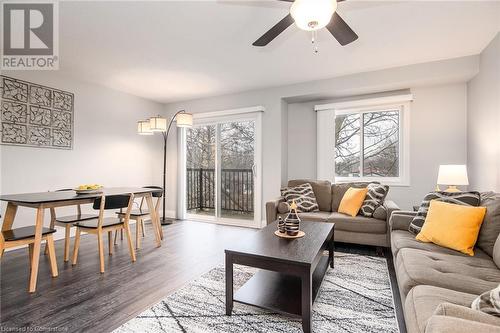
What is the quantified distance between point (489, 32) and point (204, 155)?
452cm

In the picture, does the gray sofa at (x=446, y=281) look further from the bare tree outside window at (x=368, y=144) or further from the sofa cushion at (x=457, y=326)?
the bare tree outside window at (x=368, y=144)

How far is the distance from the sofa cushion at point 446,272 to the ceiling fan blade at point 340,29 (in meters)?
1.70

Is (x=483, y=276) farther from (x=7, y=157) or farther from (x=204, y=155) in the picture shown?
(x=7, y=157)

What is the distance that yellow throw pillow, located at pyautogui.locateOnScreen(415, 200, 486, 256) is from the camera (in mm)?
1911

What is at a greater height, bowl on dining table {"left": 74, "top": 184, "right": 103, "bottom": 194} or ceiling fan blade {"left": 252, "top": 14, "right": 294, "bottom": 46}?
ceiling fan blade {"left": 252, "top": 14, "right": 294, "bottom": 46}

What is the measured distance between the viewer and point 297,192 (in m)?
3.75

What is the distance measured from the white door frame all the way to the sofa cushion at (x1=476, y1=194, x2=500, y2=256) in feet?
9.99

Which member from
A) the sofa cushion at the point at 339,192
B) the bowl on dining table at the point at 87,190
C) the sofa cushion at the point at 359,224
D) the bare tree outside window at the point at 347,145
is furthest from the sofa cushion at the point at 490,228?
the bowl on dining table at the point at 87,190

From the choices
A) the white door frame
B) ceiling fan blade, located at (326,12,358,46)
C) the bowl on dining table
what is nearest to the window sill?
the white door frame

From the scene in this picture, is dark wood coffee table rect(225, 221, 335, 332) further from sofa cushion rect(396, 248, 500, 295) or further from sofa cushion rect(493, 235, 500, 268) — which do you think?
sofa cushion rect(493, 235, 500, 268)

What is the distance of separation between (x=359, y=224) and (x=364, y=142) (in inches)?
67.0

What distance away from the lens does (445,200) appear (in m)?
2.28

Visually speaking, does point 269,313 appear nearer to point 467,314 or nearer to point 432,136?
point 467,314

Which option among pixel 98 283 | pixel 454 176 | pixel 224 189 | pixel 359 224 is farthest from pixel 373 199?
pixel 98 283
